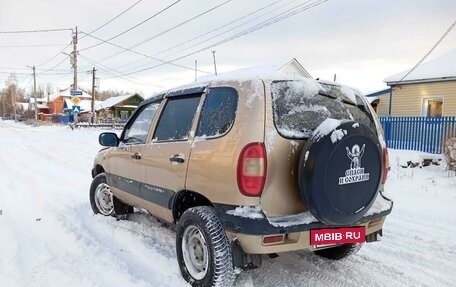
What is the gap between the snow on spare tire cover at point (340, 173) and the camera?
293 centimetres

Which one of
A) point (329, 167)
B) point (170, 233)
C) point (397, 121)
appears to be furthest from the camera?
point (397, 121)

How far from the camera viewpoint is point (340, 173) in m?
3.00

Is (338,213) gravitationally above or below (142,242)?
above

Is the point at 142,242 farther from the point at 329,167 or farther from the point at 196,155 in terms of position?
the point at 329,167

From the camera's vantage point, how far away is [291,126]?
10.3 feet

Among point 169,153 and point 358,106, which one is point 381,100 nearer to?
point 358,106

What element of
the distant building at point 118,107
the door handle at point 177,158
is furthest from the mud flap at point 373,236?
the distant building at point 118,107

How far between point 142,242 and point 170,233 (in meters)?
0.42

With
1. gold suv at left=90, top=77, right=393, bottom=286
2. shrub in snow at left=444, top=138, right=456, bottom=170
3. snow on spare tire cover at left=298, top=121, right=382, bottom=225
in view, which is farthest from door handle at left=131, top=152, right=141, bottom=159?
shrub in snow at left=444, top=138, right=456, bottom=170

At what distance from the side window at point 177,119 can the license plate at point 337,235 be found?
1.49 m

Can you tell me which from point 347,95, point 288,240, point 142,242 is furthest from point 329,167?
point 142,242

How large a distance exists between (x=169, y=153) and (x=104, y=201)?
2368 millimetres

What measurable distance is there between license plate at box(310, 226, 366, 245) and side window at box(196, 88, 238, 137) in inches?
44.0

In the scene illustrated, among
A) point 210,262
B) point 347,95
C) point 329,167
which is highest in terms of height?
point 347,95
